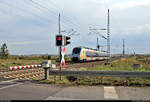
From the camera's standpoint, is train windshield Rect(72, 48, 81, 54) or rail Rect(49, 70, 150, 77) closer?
rail Rect(49, 70, 150, 77)

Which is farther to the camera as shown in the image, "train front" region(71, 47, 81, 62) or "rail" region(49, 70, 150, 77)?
"train front" region(71, 47, 81, 62)

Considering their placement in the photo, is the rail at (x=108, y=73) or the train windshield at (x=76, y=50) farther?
the train windshield at (x=76, y=50)

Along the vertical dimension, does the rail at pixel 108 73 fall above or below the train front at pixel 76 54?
below

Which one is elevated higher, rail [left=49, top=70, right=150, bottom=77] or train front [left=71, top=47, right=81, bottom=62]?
train front [left=71, top=47, right=81, bottom=62]

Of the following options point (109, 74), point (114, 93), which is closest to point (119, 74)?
point (109, 74)

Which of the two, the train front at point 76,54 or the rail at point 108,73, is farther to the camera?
the train front at point 76,54

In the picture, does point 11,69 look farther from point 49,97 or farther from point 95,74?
point 49,97

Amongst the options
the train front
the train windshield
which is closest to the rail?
the train front

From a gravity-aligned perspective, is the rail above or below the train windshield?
below

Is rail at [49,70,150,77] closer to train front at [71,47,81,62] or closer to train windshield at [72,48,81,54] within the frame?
train front at [71,47,81,62]

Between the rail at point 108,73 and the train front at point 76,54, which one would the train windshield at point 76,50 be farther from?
the rail at point 108,73

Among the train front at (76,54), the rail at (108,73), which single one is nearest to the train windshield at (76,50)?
the train front at (76,54)

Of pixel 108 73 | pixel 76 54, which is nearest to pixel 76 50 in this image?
pixel 76 54

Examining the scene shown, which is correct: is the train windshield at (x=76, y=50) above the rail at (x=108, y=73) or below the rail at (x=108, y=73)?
above
